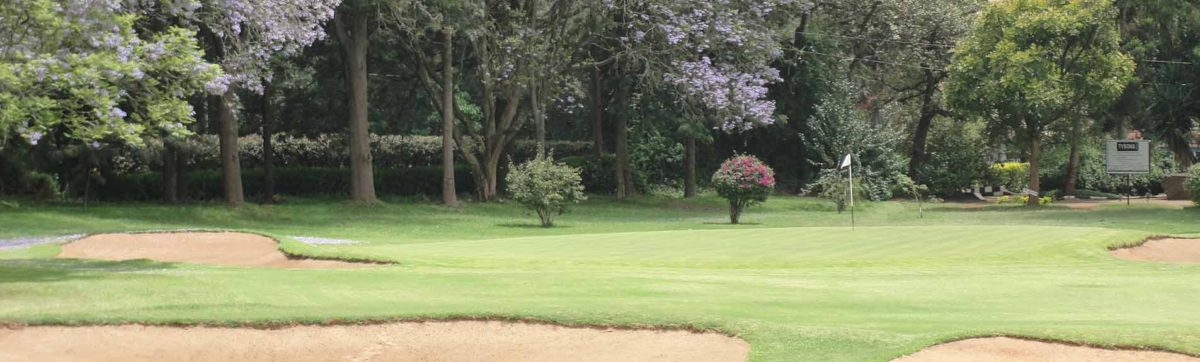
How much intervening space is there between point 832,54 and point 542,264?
33251mm

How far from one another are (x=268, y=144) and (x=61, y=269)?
2269 centimetres

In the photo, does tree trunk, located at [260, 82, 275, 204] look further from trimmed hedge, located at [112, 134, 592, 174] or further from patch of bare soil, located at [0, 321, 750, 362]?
patch of bare soil, located at [0, 321, 750, 362]

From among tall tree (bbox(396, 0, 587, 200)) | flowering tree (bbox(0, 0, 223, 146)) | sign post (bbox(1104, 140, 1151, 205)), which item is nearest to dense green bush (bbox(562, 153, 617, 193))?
tall tree (bbox(396, 0, 587, 200))

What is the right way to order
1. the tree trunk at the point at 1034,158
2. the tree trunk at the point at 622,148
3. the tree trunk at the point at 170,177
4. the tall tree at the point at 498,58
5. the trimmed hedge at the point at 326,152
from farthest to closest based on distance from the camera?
1. the tree trunk at the point at 622,148
2. the tree trunk at the point at 1034,158
3. the trimmed hedge at the point at 326,152
4. the tall tree at the point at 498,58
5. the tree trunk at the point at 170,177

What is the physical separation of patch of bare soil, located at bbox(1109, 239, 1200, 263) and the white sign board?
17375mm

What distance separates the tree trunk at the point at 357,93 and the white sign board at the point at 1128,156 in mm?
25483

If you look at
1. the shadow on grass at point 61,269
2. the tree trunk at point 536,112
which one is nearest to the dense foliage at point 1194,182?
the tree trunk at point 536,112

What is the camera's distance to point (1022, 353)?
9992 millimetres

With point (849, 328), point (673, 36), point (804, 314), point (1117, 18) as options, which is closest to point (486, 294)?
point (804, 314)

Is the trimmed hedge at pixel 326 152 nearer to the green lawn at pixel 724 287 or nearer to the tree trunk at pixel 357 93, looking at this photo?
the tree trunk at pixel 357 93

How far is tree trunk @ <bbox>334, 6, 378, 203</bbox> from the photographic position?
3584 cm

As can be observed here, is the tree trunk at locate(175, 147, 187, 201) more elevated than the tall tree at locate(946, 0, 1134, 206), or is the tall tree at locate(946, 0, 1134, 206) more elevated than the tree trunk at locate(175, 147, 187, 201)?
the tall tree at locate(946, 0, 1134, 206)

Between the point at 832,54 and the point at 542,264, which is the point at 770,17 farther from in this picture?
the point at 542,264

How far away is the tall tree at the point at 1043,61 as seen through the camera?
39.4 m
